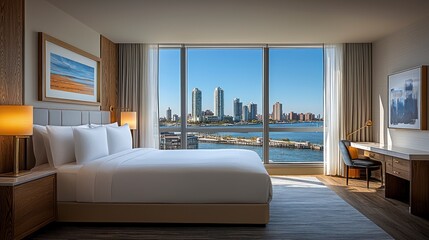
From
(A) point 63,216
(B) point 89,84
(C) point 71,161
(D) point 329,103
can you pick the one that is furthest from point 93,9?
(D) point 329,103

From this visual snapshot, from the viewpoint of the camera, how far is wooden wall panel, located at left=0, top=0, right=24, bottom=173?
11.4ft

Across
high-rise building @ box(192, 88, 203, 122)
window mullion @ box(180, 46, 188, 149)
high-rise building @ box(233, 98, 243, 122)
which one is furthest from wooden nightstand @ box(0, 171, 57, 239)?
high-rise building @ box(233, 98, 243, 122)

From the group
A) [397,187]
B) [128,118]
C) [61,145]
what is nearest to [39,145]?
[61,145]

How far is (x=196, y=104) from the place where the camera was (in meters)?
7.31

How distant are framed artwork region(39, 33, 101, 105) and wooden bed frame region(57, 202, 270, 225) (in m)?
1.53

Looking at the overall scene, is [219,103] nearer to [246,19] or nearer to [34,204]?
[246,19]

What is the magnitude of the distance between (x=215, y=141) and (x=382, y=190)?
326 centimetres

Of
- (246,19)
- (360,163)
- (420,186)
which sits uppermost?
(246,19)

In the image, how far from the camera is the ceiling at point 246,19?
4336 mm

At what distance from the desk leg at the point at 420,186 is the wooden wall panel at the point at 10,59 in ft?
14.8

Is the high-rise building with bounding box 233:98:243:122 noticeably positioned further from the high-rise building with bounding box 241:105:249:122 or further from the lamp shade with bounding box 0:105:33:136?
the lamp shade with bounding box 0:105:33:136

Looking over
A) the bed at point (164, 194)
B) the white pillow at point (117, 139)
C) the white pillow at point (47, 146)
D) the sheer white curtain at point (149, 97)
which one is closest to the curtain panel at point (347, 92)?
the sheer white curtain at point (149, 97)

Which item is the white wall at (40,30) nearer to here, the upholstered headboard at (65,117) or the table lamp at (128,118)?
the upholstered headboard at (65,117)

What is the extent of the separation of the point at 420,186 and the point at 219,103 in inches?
165
